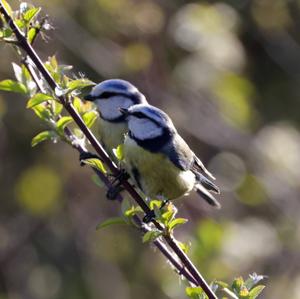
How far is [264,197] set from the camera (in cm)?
428

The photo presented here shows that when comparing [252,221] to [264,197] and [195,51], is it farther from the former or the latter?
[195,51]

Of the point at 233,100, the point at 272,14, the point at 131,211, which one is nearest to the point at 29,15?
the point at 131,211

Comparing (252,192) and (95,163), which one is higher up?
(95,163)

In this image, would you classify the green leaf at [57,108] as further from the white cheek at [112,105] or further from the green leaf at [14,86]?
the white cheek at [112,105]

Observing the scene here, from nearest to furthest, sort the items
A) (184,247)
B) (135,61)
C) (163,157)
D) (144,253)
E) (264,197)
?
(184,247) → (163,157) → (135,61) → (264,197) → (144,253)

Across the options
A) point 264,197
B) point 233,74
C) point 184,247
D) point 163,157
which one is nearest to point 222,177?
point 264,197

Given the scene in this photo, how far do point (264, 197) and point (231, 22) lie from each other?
100 centimetres

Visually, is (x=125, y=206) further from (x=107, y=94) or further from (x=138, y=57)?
(x=138, y=57)

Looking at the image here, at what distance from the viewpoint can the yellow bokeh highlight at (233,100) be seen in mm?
4227

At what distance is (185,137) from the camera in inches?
173

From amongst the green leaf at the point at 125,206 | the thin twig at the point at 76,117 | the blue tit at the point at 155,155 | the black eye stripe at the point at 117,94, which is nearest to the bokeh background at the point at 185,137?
the black eye stripe at the point at 117,94

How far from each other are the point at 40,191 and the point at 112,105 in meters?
1.86

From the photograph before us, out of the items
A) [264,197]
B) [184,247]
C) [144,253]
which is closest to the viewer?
[184,247]

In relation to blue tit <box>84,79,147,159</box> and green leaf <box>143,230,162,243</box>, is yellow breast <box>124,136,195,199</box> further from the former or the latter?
green leaf <box>143,230,162,243</box>
